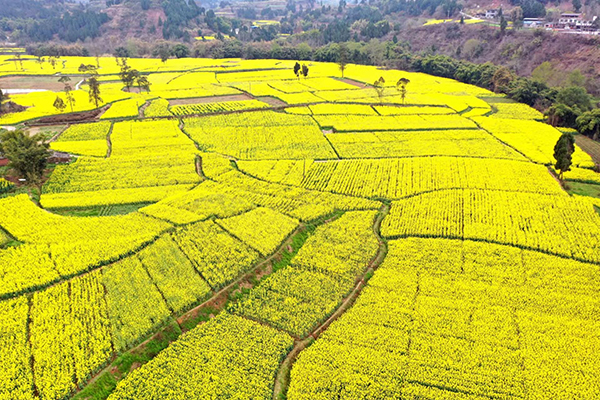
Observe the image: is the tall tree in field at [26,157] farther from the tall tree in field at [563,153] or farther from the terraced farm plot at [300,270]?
the tall tree in field at [563,153]

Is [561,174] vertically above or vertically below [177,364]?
above

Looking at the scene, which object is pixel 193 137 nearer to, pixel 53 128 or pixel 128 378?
pixel 53 128

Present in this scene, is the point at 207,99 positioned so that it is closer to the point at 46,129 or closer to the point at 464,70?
the point at 46,129

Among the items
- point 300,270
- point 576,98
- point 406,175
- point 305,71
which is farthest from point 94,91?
point 576,98

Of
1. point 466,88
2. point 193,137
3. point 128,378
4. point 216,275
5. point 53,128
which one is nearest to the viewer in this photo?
point 128,378

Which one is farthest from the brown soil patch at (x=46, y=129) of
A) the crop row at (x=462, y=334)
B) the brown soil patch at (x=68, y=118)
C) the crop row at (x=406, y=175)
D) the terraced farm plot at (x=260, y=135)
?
the crop row at (x=462, y=334)

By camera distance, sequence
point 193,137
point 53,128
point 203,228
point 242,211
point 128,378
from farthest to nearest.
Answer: point 53,128, point 193,137, point 242,211, point 203,228, point 128,378

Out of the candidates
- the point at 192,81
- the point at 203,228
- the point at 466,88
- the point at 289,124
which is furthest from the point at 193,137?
the point at 466,88
